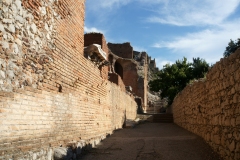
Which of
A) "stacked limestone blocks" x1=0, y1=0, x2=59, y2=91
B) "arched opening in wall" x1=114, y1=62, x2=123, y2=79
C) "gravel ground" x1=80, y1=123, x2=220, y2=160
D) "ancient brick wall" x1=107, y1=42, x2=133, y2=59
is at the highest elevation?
"ancient brick wall" x1=107, y1=42, x2=133, y2=59

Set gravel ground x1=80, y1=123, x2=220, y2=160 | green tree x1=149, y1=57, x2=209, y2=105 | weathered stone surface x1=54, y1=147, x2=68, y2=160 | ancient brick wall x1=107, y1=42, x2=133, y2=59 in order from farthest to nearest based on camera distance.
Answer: ancient brick wall x1=107, y1=42, x2=133, y2=59 → green tree x1=149, y1=57, x2=209, y2=105 → gravel ground x1=80, y1=123, x2=220, y2=160 → weathered stone surface x1=54, y1=147, x2=68, y2=160

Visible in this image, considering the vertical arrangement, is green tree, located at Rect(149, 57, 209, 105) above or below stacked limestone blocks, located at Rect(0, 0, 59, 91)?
above

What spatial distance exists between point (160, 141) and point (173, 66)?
17820 millimetres

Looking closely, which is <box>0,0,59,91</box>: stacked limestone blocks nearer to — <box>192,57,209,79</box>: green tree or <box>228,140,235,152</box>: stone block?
<box>228,140,235,152</box>: stone block

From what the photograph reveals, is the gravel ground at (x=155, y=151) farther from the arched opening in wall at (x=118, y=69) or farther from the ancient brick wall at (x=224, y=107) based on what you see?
the arched opening in wall at (x=118, y=69)

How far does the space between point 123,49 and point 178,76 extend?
444 inches

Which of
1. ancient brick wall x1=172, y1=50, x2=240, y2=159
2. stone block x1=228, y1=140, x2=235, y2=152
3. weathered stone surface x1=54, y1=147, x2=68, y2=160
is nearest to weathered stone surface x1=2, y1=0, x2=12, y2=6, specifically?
weathered stone surface x1=54, y1=147, x2=68, y2=160

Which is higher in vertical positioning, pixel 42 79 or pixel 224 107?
pixel 42 79

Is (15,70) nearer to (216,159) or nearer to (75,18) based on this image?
(75,18)

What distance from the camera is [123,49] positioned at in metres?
33.1

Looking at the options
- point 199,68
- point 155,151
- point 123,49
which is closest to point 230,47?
point 199,68

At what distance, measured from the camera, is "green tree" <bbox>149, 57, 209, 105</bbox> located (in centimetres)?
2345

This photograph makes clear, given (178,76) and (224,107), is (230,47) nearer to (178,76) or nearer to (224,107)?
(178,76)

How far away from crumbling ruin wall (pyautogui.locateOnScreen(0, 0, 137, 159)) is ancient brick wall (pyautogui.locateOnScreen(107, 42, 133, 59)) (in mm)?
25120
